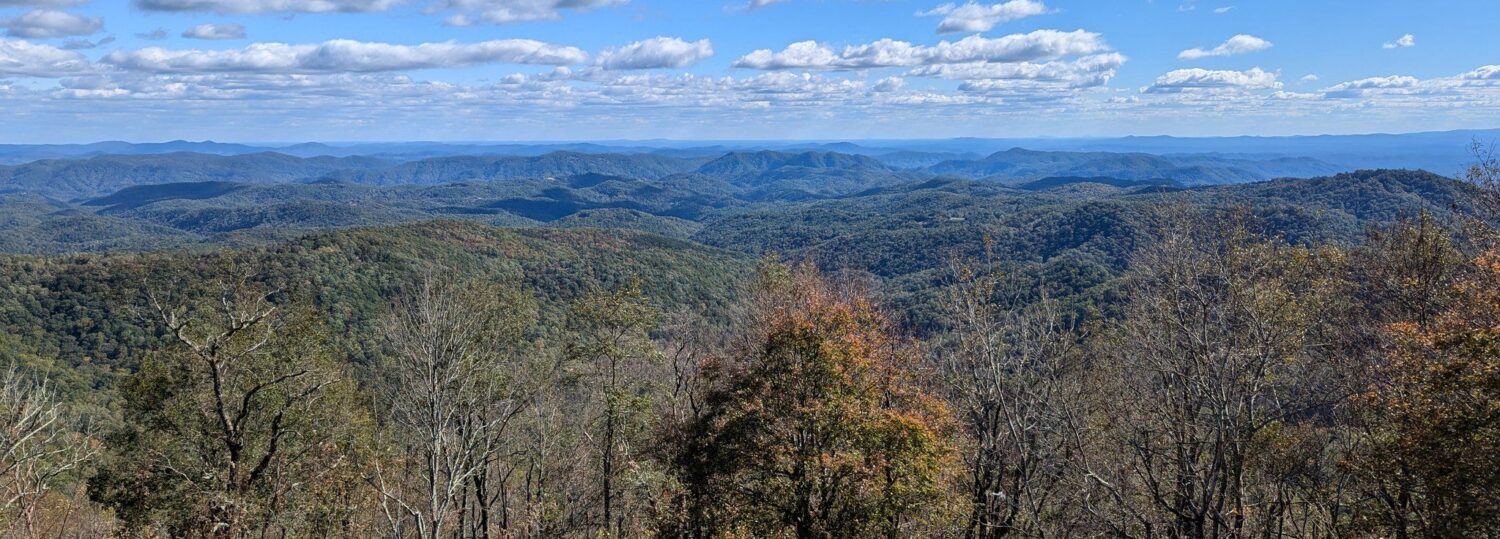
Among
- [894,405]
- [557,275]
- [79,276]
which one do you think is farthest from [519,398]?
[557,275]

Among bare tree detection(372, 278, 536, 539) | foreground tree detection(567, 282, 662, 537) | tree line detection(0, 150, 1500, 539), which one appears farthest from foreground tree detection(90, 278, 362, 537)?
foreground tree detection(567, 282, 662, 537)

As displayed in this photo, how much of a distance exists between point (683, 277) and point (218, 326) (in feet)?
475

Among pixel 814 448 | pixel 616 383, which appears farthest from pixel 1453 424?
pixel 616 383

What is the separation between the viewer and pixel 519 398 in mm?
26609

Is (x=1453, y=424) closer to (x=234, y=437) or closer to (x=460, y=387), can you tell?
(x=460, y=387)

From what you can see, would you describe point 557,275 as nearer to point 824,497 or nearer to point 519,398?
point 519,398

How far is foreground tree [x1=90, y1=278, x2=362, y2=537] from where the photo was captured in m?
17.6

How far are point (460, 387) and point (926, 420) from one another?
12297 millimetres

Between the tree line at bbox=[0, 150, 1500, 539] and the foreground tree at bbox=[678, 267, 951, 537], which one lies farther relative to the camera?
the foreground tree at bbox=[678, 267, 951, 537]

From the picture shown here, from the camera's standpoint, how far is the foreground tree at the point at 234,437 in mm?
17609

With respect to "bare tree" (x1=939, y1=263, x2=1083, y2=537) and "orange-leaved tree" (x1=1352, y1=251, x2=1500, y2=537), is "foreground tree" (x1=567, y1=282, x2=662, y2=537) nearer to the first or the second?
"bare tree" (x1=939, y1=263, x2=1083, y2=537)

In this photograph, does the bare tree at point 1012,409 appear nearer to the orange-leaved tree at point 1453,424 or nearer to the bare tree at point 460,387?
the orange-leaved tree at point 1453,424

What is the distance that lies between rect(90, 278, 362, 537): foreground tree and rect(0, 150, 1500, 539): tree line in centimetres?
8

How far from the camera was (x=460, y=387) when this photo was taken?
19984 millimetres
